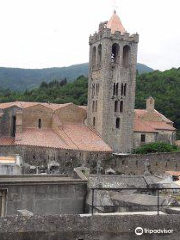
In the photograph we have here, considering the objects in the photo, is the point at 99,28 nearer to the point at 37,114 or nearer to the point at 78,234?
the point at 37,114

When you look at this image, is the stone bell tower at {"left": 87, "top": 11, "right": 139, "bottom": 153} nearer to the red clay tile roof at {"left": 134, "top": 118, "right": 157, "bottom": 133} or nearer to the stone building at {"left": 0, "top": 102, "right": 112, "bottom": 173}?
the stone building at {"left": 0, "top": 102, "right": 112, "bottom": 173}

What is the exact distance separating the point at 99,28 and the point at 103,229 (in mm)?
47994

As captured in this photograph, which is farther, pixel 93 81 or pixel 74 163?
pixel 93 81

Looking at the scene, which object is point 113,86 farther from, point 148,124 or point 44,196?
point 44,196

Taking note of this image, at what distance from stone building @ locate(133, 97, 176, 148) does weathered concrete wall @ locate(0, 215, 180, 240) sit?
4564cm

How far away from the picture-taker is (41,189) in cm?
1345

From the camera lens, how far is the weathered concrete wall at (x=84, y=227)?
774 cm

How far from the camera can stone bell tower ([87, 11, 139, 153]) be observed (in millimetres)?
50719

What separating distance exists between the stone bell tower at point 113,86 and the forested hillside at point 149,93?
26963 millimetres

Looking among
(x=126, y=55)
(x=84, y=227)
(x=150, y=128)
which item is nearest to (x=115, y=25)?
(x=126, y=55)

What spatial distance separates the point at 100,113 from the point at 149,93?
36.4 meters

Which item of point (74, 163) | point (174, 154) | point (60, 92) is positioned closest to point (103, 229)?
point (174, 154)

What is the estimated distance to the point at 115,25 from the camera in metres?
53.2

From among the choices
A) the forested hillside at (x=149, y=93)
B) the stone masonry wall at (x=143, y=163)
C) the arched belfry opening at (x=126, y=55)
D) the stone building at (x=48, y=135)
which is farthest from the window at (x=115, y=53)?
the forested hillside at (x=149, y=93)
